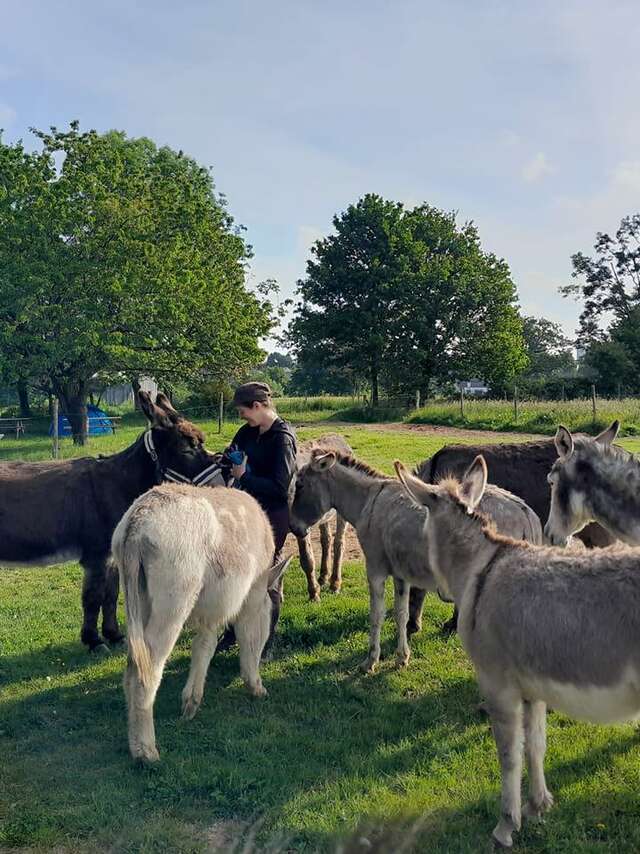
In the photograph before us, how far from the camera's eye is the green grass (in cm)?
2186

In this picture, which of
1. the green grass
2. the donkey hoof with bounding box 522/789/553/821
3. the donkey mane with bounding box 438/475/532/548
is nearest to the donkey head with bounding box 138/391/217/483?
the donkey mane with bounding box 438/475/532/548

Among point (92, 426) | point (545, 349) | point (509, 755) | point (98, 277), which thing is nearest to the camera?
point (509, 755)

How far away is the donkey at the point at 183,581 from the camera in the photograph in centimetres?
411

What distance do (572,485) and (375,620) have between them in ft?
6.35

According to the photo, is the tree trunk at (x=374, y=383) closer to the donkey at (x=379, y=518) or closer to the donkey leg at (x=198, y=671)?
the donkey at (x=379, y=518)

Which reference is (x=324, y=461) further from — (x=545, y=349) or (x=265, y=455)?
(x=545, y=349)

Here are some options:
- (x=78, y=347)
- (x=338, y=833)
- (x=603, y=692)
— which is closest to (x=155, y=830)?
(x=338, y=833)

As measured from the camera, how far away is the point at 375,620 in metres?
5.61

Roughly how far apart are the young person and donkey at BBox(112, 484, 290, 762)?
0.41m

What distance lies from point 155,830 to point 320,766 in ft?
3.47

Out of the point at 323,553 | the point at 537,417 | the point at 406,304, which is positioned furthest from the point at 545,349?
the point at 323,553

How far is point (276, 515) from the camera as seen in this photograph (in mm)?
5844

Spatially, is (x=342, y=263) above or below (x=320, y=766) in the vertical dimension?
above

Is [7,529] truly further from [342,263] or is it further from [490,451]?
[342,263]
